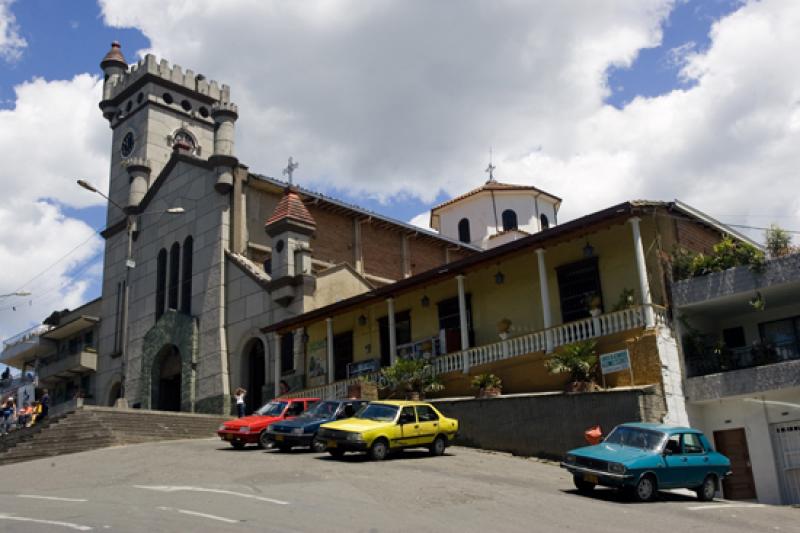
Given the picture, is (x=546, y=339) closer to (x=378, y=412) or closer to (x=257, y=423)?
(x=378, y=412)

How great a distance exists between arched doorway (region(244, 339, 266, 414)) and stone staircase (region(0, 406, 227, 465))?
19.5ft

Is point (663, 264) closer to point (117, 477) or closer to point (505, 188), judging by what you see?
→ point (117, 477)

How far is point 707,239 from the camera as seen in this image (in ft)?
76.1

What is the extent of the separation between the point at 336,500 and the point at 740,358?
12.5 metres

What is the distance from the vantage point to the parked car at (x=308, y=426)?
1920 centimetres

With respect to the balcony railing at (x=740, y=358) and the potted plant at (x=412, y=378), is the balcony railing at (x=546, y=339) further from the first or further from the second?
the balcony railing at (x=740, y=358)

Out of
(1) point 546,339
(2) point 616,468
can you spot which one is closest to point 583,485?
(2) point 616,468

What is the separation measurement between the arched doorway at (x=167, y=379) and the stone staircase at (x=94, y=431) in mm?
10621

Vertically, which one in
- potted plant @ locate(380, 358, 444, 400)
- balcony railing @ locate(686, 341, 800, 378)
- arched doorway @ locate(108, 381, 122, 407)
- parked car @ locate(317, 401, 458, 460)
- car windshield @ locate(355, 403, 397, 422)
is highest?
arched doorway @ locate(108, 381, 122, 407)

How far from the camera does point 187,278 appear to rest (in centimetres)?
3741

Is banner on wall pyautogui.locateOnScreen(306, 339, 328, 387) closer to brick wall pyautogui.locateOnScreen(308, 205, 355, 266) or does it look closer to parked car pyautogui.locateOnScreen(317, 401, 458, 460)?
brick wall pyautogui.locateOnScreen(308, 205, 355, 266)

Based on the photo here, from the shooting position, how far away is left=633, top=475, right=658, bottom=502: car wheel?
13664 millimetres

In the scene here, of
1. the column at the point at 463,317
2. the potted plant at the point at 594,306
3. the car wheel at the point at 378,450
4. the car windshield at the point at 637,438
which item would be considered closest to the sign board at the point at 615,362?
the potted plant at the point at 594,306

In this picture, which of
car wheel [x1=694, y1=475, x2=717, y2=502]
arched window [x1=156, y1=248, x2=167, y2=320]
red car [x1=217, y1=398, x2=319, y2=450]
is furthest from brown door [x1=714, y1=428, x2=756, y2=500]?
arched window [x1=156, y1=248, x2=167, y2=320]
